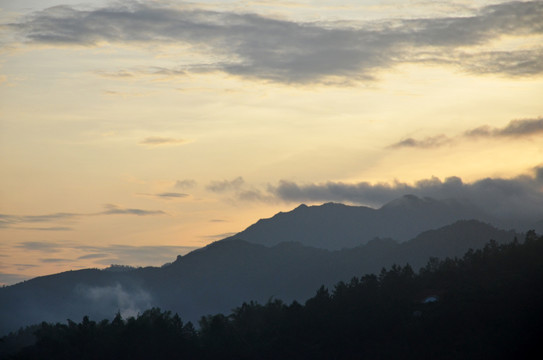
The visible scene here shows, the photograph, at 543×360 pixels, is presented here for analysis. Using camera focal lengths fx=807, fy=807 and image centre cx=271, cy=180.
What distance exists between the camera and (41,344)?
132m

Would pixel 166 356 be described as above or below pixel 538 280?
below

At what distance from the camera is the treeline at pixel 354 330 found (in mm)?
119562

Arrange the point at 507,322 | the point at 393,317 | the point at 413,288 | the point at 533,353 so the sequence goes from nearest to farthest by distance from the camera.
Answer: the point at 533,353
the point at 507,322
the point at 393,317
the point at 413,288

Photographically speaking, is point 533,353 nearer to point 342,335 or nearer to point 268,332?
point 342,335

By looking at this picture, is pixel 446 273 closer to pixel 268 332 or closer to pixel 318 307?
pixel 318 307

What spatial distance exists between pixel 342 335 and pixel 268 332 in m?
12.6

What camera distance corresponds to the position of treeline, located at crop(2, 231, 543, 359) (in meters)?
120

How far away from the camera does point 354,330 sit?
12825cm

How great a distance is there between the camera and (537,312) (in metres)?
123

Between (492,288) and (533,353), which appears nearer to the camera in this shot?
(533,353)

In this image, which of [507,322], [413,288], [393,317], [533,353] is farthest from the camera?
[413,288]

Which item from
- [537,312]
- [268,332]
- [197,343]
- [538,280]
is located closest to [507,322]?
[537,312]

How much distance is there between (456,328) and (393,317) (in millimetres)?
11309

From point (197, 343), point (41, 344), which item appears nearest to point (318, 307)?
point (197, 343)
